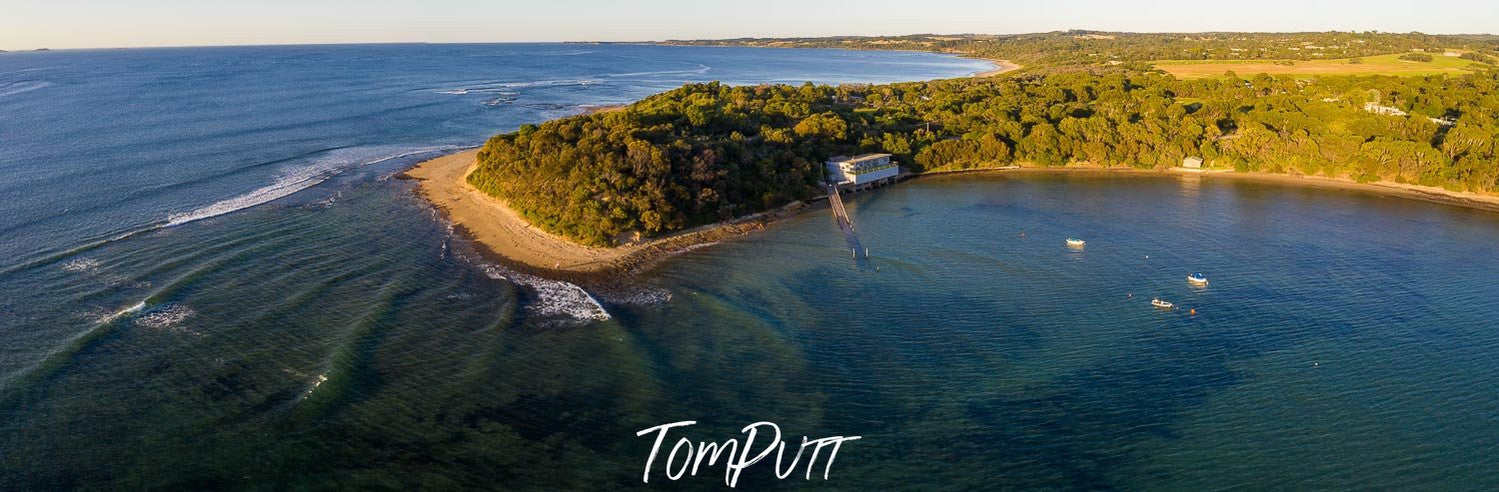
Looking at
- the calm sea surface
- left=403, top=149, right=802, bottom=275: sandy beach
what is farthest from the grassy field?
left=403, top=149, right=802, bottom=275: sandy beach

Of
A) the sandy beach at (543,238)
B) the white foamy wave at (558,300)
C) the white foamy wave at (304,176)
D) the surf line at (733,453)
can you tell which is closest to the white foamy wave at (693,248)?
the sandy beach at (543,238)

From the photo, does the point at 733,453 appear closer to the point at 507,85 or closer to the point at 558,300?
the point at 558,300

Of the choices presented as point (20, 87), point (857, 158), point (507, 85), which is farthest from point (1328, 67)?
point (20, 87)

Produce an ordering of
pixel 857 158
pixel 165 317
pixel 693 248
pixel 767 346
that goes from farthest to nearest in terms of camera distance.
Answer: pixel 857 158
pixel 693 248
pixel 165 317
pixel 767 346

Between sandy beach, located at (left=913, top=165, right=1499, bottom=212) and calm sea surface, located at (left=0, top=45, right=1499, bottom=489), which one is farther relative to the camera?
sandy beach, located at (left=913, top=165, right=1499, bottom=212)

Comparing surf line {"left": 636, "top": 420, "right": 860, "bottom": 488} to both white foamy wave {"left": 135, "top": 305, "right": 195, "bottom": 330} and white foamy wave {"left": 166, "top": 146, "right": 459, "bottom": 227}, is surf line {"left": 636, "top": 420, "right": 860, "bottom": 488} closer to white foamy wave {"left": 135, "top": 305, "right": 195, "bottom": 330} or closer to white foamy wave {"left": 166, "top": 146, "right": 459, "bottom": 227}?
white foamy wave {"left": 135, "top": 305, "right": 195, "bottom": 330}

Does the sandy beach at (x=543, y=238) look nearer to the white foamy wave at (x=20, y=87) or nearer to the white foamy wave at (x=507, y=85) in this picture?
the white foamy wave at (x=507, y=85)
